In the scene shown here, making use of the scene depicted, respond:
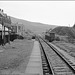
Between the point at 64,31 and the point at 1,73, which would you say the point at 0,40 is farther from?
the point at 64,31

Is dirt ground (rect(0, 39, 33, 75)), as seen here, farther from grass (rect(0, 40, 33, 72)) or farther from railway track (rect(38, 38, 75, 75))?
railway track (rect(38, 38, 75, 75))

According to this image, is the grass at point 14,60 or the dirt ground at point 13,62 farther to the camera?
the grass at point 14,60

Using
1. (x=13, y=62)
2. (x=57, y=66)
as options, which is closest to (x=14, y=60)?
(x=13, y=62)

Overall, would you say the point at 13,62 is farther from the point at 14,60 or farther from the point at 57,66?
the point at 57,66

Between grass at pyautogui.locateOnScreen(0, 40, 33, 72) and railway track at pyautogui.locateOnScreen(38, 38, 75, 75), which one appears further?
grass at pyautogui.locateOnScreen(0, 40, 33, 72)

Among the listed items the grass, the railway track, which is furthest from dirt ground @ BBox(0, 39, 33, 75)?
the railway track

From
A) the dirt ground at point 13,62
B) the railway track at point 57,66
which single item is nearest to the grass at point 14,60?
the dirt ground at point 13,62

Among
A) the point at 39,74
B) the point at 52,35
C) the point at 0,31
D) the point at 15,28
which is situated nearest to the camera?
the point at 39,74

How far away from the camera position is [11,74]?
9.02m

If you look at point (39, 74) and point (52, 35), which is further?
point (52, 35)

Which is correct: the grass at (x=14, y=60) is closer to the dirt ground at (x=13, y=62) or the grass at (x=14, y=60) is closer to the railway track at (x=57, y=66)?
the dirt ground at (x=13, y=62)

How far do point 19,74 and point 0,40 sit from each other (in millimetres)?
17804

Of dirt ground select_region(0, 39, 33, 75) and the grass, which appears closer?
dirt ground select_region(0, 39, 33, 75)

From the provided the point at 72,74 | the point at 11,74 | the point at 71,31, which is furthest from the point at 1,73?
the point at 71,31
